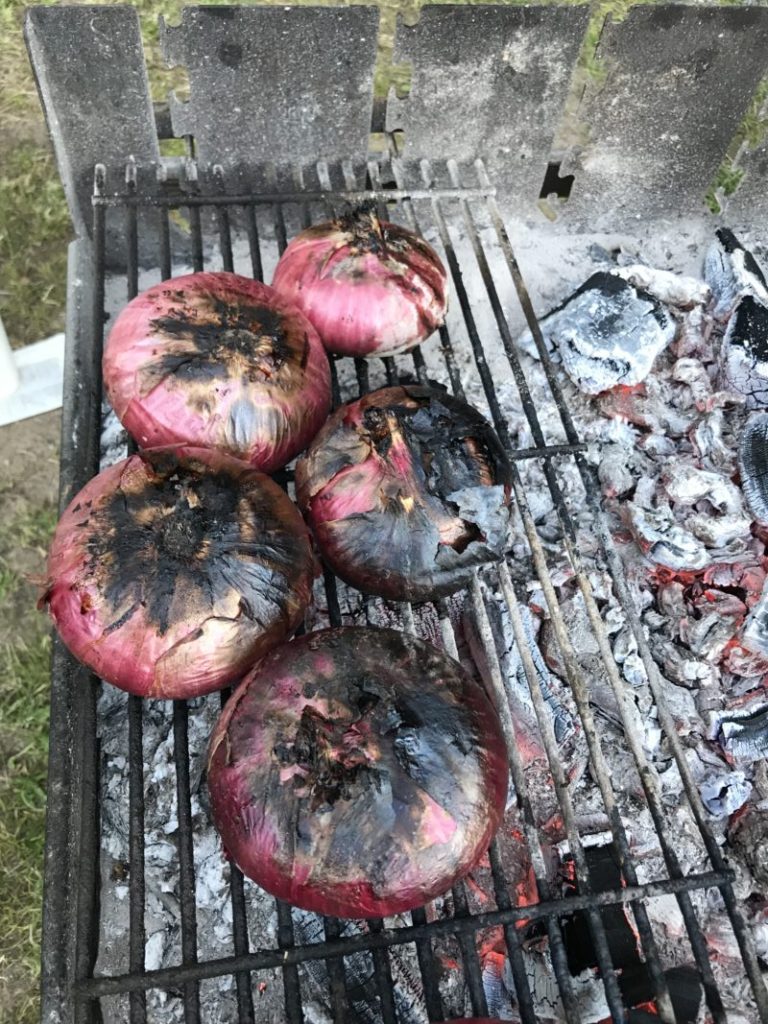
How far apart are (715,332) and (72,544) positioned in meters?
2.04

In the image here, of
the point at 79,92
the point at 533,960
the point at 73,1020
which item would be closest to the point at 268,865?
the point at 73,1020

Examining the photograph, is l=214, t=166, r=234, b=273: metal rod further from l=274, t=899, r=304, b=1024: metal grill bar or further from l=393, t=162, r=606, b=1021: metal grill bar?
l=274, t=899, r=304, b=1024: metal grill bar

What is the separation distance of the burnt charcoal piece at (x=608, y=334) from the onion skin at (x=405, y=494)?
0.85 m

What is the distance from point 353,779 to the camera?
3.96 ft

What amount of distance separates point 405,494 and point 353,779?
536mm

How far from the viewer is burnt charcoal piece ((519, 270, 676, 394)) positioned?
2354 millimetres

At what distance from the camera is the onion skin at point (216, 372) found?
159 cm

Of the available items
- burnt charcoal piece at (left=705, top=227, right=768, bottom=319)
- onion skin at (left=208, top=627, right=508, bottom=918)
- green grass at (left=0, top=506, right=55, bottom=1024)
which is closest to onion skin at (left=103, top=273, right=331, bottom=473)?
onion skin at (left=208, top=627, right=508, bottom=918)

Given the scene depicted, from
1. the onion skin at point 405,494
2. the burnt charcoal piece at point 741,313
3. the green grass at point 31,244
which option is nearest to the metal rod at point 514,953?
the onion skin at point 405,494

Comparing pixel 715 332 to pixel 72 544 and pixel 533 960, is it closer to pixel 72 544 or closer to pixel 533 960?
pixel 533 960

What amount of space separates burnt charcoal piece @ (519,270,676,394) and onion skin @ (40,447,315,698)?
123cm

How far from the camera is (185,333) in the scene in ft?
5.28

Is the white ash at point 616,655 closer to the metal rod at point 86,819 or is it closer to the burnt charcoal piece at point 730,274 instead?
the burnt charcoal piece at point 730,274

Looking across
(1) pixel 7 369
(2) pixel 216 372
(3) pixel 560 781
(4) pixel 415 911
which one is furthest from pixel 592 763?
(1) pixel 7 369
